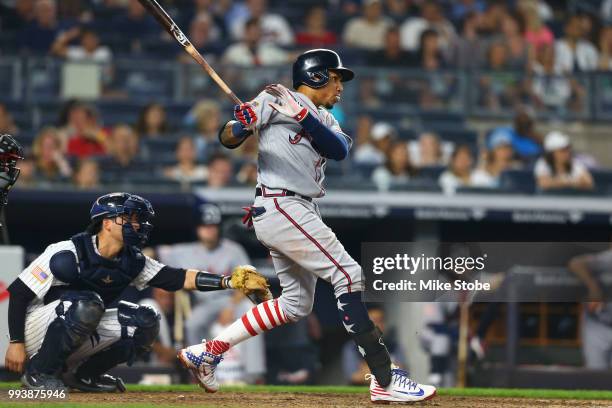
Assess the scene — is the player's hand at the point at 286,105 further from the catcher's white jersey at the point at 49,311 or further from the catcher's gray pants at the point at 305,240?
the catcher's white jersey at the point at 49,311

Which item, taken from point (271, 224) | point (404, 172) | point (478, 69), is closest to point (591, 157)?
point (478, 69)

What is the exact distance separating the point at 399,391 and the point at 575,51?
877 centimetres

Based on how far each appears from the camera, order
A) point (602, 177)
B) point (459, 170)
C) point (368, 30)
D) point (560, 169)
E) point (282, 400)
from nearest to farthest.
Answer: point (282, 400), point (459, 170), point (560, 169), point (602, 177), point (368, 30)

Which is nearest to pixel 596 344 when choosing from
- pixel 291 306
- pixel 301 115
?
pixel 291 306

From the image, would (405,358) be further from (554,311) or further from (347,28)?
A: (347,28)

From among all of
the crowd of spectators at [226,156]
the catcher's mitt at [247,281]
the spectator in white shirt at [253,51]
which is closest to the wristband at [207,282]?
the catcher's mitt at [247,281]

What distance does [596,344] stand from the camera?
10281mm

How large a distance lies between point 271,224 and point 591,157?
7.34 meters

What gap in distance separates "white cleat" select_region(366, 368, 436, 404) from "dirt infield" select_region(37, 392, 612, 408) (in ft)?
0.30

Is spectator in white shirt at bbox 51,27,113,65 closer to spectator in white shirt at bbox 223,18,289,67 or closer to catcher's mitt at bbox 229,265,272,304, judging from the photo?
spectator in white shirt at bbox 223,18,289,67

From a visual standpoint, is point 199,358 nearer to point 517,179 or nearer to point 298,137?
point 298,137

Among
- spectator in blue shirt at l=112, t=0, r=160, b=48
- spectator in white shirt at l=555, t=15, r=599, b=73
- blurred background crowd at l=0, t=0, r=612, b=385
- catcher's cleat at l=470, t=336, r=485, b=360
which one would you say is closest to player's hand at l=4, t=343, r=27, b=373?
blurred background crowd at l=0, t=0, r=612, b=385

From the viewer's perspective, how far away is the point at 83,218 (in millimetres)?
10992

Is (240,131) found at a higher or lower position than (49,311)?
higher
